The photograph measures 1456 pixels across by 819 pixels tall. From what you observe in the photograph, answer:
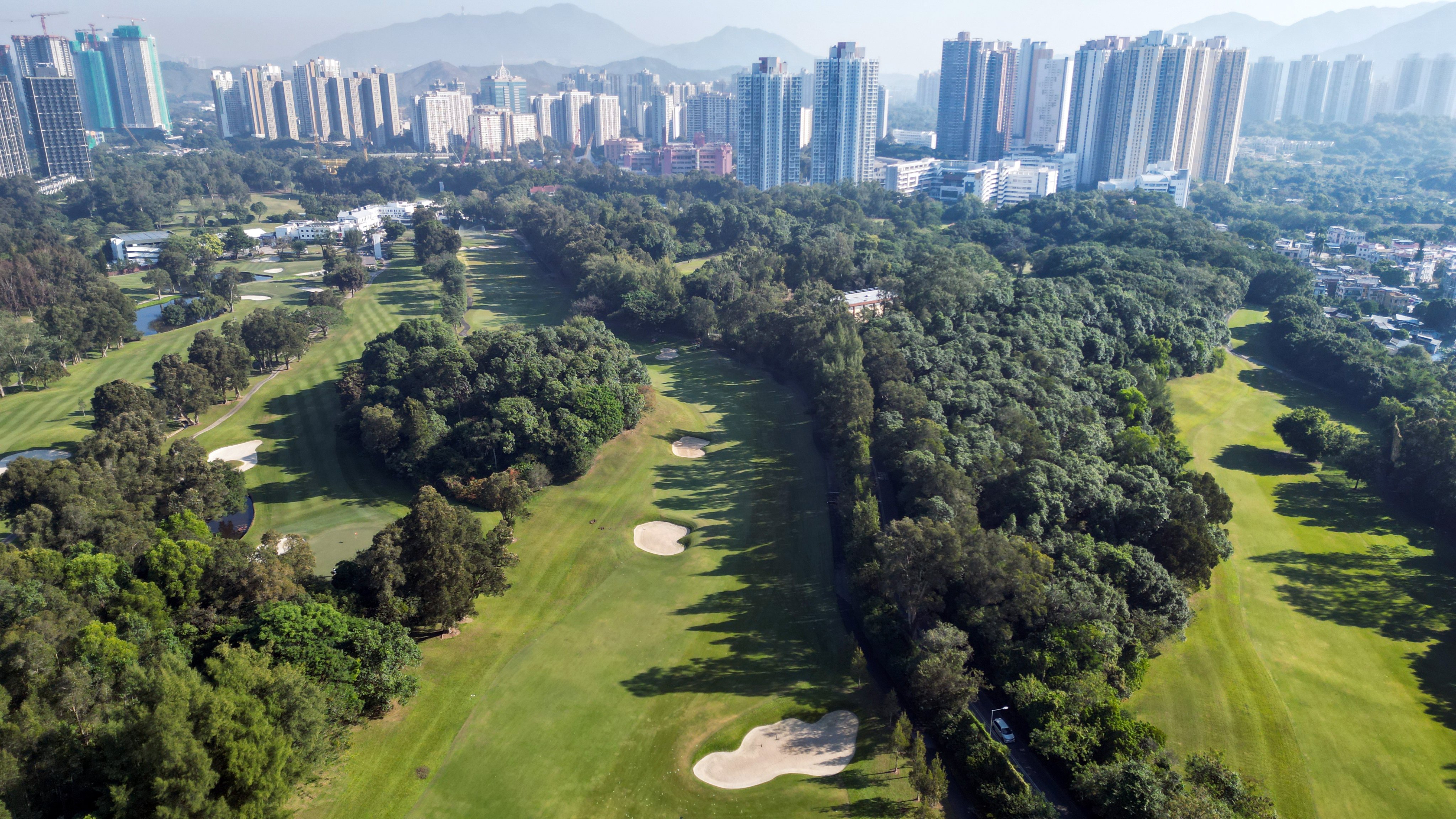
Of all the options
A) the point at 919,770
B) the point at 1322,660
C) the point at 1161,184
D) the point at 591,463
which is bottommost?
the point at 1322,660

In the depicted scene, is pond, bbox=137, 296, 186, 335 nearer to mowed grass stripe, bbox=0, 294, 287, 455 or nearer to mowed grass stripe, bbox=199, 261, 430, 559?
mowed grass stripe, bbox=0, 294, 287, 455

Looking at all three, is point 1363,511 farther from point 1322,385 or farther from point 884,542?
point 884,542

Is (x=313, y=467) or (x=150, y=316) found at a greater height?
(x=150, y=316)

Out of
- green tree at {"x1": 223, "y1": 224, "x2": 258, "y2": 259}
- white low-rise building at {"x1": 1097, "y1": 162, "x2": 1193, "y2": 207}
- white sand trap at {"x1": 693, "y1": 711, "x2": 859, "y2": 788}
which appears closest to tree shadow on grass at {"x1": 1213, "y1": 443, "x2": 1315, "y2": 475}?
white sand trap at {"x1": 693, "y1": 711, "x2": 859, "y2": 788}

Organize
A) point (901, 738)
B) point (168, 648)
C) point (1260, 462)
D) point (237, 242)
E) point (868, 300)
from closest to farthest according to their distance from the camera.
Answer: point (901, 738)
point (168, 648)
point (1260, 462)
point (868, 300)
point (237, 242)

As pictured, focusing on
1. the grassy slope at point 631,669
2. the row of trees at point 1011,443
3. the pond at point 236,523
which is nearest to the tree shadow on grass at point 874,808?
the grassy slope at point 631,669

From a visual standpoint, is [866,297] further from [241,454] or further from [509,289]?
[241,454]

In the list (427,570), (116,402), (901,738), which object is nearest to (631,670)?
(427,570)
